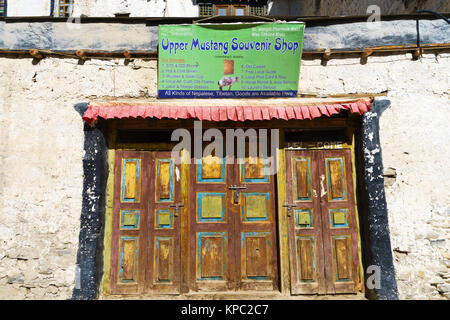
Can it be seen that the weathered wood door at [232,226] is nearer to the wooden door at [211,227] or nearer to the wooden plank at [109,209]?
the wooden door at [211,227]

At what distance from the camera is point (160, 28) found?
4430 mm

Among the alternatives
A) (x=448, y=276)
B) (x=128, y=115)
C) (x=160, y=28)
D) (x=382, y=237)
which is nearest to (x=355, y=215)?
(x=382, y=237)

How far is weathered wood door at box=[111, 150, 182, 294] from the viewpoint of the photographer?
13.8 feet

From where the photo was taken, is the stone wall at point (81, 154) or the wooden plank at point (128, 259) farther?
the wooden plank at point (128, 259)

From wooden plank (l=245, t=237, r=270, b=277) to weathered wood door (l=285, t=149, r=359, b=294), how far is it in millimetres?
370

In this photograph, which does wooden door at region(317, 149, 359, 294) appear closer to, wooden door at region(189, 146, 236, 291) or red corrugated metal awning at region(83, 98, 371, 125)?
red corrugated metal awning at region(83, 98, 371, 125)

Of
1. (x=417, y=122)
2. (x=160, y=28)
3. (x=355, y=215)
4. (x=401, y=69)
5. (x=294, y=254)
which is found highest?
(x=160, y=28)

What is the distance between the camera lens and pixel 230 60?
14.5 ft

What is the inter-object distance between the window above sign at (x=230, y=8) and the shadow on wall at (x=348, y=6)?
0.48m

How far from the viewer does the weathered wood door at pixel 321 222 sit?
421 centimetres

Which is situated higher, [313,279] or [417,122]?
[417,122]

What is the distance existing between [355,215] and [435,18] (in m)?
3.04

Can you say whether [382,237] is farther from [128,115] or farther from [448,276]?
[128,115]

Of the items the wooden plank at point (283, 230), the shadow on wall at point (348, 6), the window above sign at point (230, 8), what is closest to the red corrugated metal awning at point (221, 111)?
the wooden plank at point (283, 230)
